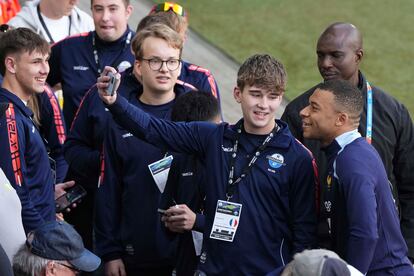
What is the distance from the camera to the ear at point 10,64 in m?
5.55

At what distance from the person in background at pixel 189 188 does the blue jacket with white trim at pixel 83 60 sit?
5.06 feet

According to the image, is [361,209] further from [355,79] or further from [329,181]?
[355,79]

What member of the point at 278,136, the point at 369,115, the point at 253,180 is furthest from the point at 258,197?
the point at 369,115

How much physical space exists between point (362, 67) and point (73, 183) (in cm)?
751

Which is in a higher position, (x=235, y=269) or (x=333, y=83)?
(x=333, y=83)

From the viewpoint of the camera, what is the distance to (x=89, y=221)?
6.19 metres

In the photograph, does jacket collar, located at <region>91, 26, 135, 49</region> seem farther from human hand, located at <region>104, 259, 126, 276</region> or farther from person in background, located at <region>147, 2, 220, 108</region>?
human hand, located at <region>104, 259, 126, 276</region>

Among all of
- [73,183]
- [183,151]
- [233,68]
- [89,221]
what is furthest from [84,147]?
[233,68]

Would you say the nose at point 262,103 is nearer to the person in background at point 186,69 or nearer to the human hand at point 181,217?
the human hand at point 181,217

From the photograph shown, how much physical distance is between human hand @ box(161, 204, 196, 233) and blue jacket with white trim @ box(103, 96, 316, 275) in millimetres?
111

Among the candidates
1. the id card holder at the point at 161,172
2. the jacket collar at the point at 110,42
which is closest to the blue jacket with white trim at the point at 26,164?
the id card holder at the point at 161,172

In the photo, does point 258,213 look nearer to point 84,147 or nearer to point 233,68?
point 84,147

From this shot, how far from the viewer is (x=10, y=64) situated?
555 centimetres

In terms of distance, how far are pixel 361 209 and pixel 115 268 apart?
5.11 feet
